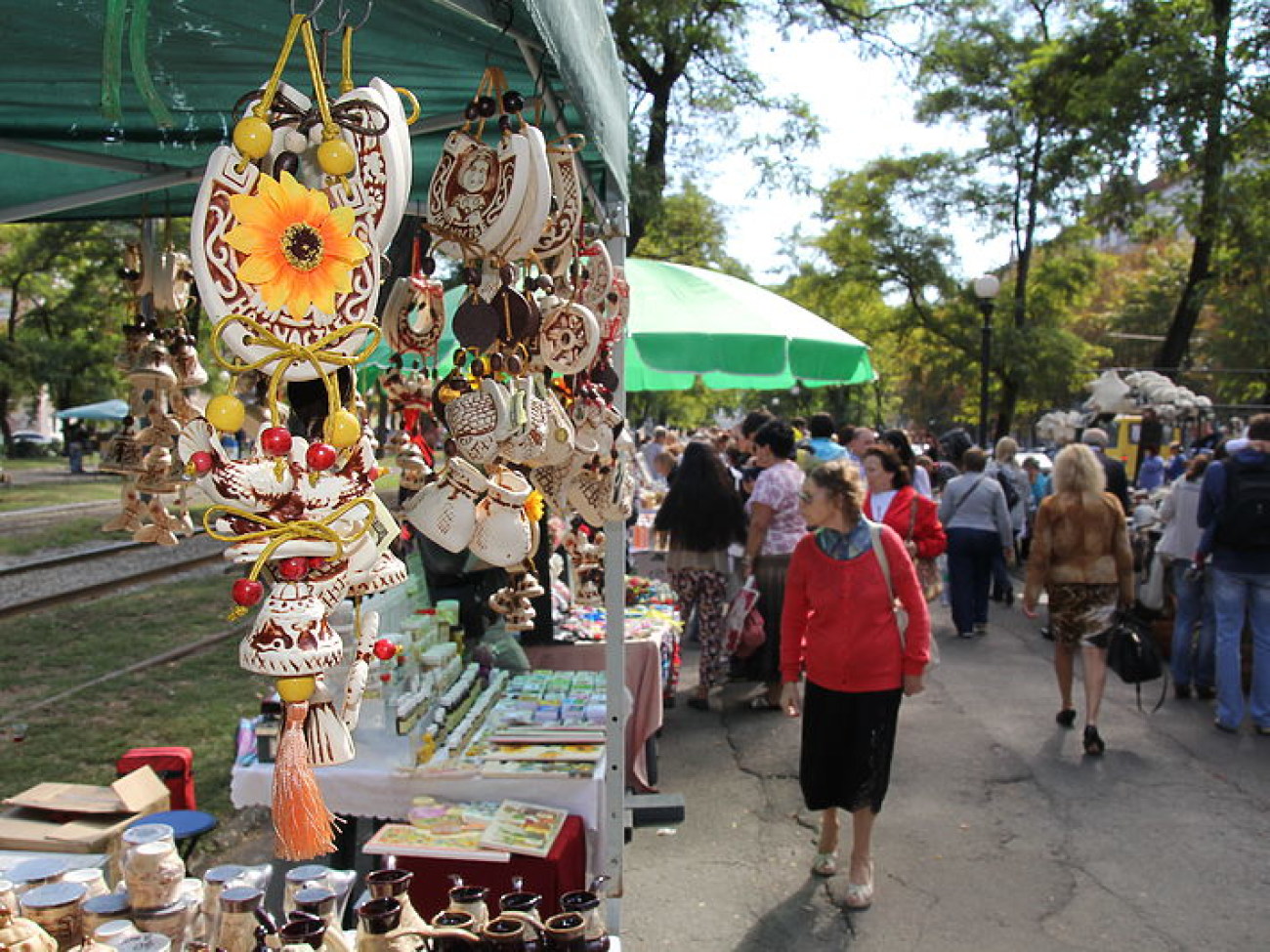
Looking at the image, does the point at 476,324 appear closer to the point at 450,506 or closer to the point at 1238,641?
the point at 450,506

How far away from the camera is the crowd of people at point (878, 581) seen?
3.59m

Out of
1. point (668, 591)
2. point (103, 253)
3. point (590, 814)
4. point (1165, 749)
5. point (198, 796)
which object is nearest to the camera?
point (590, 814)

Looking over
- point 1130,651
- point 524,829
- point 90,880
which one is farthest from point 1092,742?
point 90,880

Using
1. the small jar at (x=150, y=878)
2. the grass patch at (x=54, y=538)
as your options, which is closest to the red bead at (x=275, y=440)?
the small jar at (x=150, y=878)

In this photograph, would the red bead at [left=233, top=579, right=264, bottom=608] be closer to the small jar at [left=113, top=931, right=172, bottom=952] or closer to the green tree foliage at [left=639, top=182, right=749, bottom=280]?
the small jar at [left=113, top=931, right=172, bottom=952]

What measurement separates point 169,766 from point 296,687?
290 centimetres

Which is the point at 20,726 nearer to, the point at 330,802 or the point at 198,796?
the point at 198,796

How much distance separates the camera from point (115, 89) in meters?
1.08

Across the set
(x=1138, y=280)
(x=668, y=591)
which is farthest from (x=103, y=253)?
(x=1138, y=280)

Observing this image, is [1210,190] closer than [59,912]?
No

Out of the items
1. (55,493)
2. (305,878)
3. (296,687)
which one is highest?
(296,687)

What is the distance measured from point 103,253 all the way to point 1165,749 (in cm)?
2100

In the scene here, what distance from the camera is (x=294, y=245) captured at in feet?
3.43

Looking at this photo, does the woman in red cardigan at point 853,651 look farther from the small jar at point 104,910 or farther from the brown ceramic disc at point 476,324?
the small jar at point 104,910
